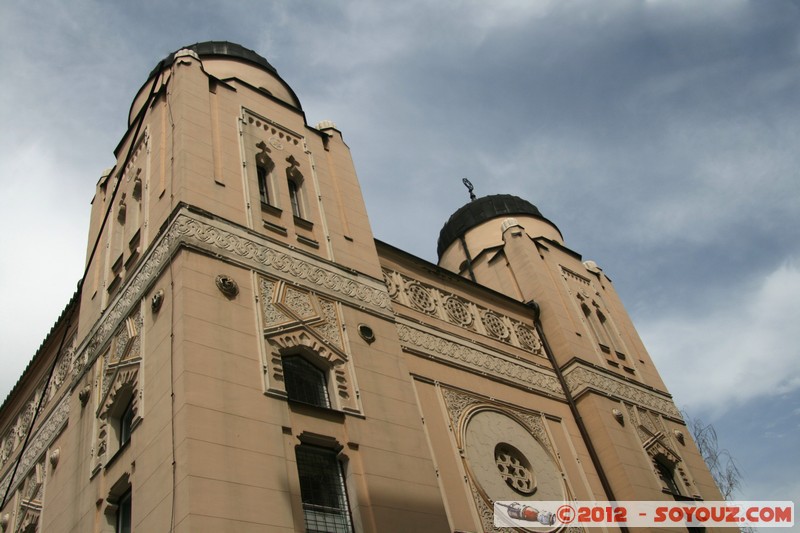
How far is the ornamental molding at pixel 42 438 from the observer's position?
533 inches

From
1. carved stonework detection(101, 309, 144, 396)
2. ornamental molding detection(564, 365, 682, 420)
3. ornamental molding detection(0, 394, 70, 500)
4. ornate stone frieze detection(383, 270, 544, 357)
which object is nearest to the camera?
carved stonework detection(101, 309, 144, 396)

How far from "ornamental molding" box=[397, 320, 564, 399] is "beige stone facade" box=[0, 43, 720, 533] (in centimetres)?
6

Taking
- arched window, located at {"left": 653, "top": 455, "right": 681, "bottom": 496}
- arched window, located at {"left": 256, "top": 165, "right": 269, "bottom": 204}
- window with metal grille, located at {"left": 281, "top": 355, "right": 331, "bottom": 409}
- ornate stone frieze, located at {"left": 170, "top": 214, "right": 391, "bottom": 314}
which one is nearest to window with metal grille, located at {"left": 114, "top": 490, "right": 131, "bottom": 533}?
window with metal grille, located at {"left": 281, "top": 355, "right": 331, "bottom": 409}

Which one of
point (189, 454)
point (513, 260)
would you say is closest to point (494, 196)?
point (513, 260)

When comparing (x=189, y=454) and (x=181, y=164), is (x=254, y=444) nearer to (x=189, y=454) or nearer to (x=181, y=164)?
(x=189, y=454)

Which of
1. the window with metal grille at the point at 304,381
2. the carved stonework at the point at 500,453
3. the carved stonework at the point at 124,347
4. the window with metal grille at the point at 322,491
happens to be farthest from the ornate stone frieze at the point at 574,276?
the carved stonework at the point at 124,347

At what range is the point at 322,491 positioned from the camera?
30.6 ft

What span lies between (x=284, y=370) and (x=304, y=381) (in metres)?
0.33

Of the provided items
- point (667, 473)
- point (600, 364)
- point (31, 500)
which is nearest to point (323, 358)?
point (31, 500)

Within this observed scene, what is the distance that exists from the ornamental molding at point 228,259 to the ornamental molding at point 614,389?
18.0ft

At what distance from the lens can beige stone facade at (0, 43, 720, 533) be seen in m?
9.05

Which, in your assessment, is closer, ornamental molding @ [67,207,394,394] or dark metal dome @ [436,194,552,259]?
ornamental molding @ [67,207,394,394]

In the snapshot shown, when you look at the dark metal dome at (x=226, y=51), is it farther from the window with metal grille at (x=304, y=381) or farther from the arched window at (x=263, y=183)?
the window with metal grille at (x=304, y=381)

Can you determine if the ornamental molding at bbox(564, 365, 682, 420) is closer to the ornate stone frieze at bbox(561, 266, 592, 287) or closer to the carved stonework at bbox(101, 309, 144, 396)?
the ornate stone frieze at bbox(561, 266, 592, 287)
